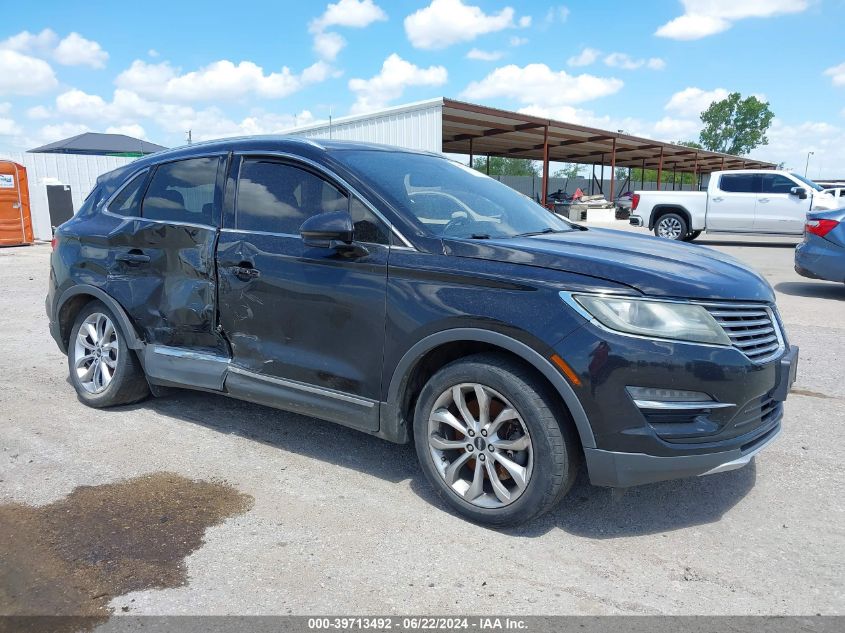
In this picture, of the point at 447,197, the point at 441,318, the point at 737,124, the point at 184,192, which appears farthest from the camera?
the point at 737,124

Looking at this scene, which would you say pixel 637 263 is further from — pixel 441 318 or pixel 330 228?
pixel 330 228

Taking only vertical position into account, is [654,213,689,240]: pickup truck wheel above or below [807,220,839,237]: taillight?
below

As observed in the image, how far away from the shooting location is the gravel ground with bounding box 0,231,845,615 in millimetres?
2559

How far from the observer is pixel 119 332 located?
448cm

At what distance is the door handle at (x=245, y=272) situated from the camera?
12.2ft

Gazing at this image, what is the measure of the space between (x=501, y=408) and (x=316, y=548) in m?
1.03

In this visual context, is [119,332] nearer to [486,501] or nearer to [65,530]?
[65,530]

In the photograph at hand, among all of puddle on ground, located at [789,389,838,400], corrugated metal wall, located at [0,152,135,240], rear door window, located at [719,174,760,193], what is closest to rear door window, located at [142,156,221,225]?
puddle on ground, located at [789,389,838,400]

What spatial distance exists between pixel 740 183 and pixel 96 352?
53.7 feet

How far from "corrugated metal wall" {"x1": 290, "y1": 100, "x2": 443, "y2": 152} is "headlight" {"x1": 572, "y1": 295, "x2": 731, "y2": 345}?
14.5m

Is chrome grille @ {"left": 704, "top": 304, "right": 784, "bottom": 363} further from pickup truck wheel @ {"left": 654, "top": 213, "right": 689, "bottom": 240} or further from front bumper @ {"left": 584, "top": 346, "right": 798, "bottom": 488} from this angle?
pickup truck wheel @ {"left": 654, "top": 213, "right": 689, "bottom": 240}

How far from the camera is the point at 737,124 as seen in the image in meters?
115

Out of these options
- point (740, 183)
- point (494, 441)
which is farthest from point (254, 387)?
point (740, 183)

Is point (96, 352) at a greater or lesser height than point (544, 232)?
lesser
